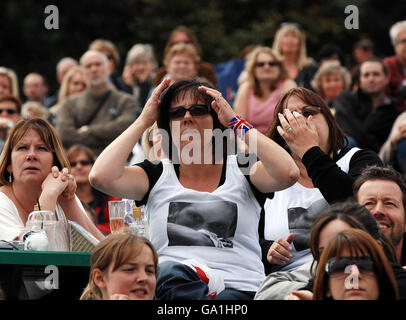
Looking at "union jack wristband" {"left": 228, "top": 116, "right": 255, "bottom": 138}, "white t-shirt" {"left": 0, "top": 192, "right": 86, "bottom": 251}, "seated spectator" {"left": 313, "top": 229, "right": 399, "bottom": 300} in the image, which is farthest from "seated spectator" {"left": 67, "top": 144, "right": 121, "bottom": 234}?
"seated spectator" {"left": 313, "top": 229, "right": 399, "bottom": 300}

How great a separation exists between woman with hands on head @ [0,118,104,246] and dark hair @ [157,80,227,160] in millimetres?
792

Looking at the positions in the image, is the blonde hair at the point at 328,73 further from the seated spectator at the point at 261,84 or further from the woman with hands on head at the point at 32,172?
the woman with hands on head at the point at 32,172

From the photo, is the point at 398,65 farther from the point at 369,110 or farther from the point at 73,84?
the point at 73,84

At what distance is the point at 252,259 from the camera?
15.8 feet

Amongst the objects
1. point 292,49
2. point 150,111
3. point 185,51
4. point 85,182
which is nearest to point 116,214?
point 150,111

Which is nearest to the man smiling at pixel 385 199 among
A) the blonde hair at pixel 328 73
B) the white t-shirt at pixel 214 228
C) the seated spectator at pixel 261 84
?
the white t-shirt at pixel 214 228

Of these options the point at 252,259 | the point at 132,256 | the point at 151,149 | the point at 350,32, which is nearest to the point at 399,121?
the point at 151,149

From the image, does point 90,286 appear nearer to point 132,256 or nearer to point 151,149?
point 132,256

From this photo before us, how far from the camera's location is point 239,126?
15.9 feet

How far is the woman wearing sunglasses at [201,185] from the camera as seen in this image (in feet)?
15.4

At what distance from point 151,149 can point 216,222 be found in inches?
46.5

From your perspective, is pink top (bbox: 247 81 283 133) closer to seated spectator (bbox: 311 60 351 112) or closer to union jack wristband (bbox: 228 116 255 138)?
seated spectator (bbox: 311 60 351 112)

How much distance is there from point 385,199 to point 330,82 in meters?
5.26

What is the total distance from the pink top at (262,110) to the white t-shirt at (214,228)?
4300 mm
